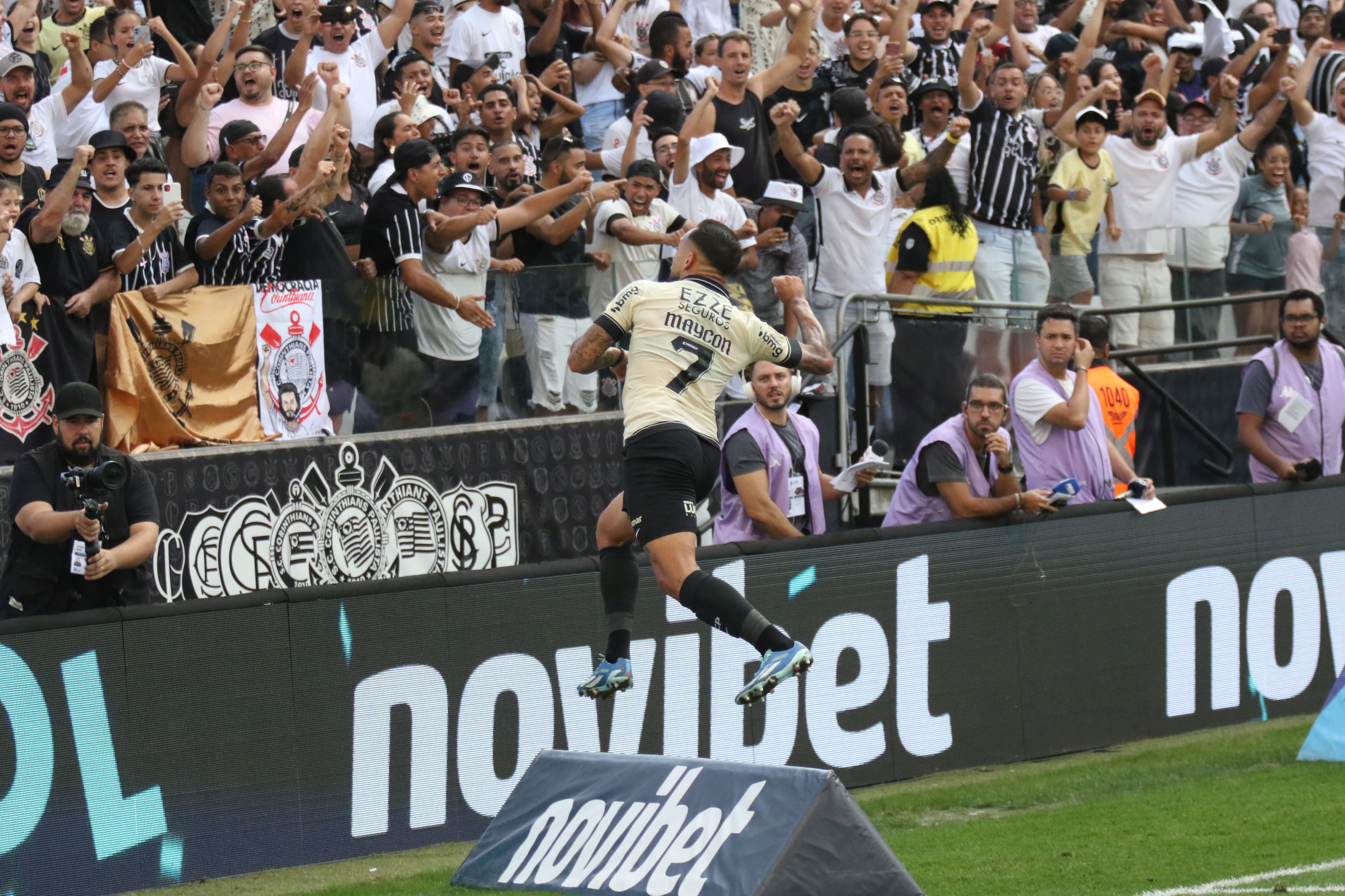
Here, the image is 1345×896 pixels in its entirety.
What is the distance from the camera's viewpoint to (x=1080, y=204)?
14664mm

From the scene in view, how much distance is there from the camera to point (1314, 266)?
1491 cm

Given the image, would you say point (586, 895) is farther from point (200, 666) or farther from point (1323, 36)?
point (1323, 36)

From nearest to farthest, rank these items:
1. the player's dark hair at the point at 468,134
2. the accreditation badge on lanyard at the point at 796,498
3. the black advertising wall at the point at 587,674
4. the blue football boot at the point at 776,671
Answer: the blue football boot at the point at 776,671
the black advertising wall at the point at 587,674
the accreditation badge on lanyard at the point at 796,498
the player's dark hair at the point at 468,134

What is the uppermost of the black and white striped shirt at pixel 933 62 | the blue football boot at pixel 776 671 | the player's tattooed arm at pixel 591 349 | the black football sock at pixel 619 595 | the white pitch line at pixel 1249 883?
the black and white striped shirt at pixel 933 62

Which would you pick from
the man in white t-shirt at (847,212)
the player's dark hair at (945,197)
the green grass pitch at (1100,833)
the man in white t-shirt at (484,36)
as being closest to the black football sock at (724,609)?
the green grass pitch at (1100,833)

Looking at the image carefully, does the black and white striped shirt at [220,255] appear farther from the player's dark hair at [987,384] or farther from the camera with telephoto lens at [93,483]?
the player's dark hair at [987,384]

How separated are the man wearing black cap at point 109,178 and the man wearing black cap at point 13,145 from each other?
373 millimetres

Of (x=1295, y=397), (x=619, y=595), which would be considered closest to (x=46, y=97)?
(x=619, y=595)

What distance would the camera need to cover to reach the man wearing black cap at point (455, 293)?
10781mm

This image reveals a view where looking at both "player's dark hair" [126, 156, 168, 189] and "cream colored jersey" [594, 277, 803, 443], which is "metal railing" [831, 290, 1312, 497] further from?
"cream colored jersey" [594, 277, 803, 443]

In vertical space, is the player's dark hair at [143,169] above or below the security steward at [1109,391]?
above

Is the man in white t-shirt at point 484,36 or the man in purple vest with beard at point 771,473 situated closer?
the man in purple vest with beard at point 771,473

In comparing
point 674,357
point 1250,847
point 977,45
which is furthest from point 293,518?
point 977,45

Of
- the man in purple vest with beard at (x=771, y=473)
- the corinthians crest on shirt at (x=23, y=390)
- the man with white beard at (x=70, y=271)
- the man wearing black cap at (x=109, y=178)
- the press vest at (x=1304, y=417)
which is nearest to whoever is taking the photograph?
the corinthians crest on shirt at (x=23, y=390)
